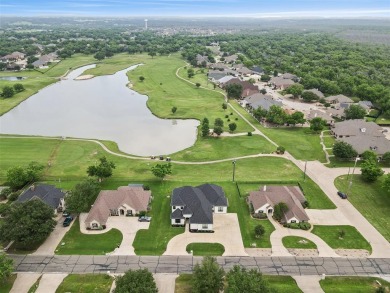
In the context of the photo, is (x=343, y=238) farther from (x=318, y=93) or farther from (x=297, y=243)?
(x=318, y=93)

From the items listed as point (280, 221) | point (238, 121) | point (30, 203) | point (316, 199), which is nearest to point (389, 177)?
point (316, 199)

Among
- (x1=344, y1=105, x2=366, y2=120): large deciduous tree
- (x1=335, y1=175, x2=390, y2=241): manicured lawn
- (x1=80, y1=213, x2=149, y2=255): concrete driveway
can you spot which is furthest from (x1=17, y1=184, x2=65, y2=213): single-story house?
(x1=344, y1=105, x2=366, y2=120): large deciduous tree

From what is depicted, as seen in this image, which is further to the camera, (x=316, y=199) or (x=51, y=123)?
(x=51, y=123)

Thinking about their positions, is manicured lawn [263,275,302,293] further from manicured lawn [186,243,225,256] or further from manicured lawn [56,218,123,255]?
manicured lawn [56,218,123,255]

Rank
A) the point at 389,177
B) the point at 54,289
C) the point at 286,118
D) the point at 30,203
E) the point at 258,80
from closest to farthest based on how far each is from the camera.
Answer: the point at 54,289
the point at 30,203
the point at 389,177
the point at 286,118
the point at 258,80

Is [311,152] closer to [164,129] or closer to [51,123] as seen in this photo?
[164,129]

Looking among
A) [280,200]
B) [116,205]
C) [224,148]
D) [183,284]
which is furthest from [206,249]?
[224,148]
